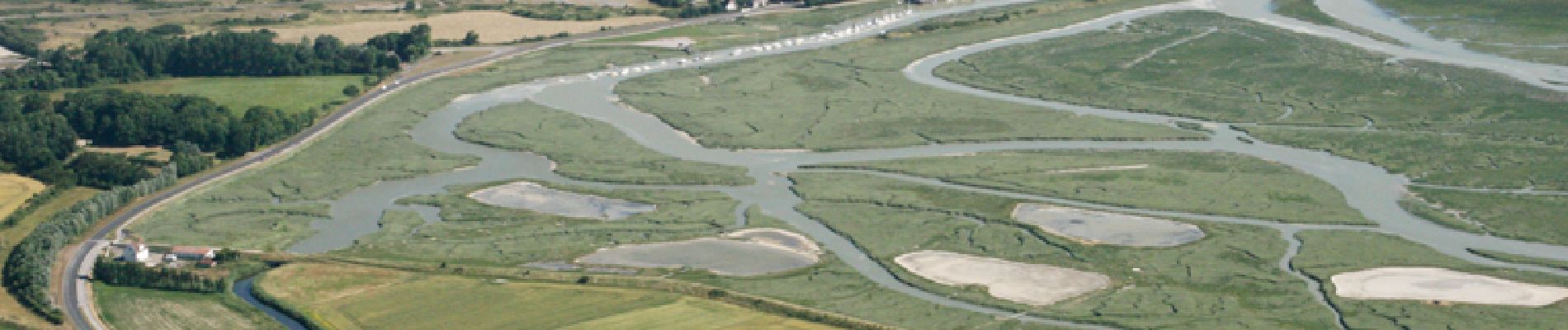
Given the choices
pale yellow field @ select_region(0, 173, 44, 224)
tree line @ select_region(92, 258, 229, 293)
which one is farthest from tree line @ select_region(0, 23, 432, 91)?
tree line @ select_region(92, 258, 229, 293)

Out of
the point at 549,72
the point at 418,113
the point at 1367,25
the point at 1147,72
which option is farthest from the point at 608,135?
the point at 1367,25

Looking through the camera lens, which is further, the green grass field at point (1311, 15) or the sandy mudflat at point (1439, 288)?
the green grass field at point (1311, 15)

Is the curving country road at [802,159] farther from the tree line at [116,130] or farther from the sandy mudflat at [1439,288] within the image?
the sandy mudflat at [1439,288]

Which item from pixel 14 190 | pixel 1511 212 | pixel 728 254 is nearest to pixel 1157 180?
pixel 1511 212

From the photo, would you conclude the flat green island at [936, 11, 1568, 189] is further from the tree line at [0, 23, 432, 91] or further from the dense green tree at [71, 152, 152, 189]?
the dense green tree at [71, 152, 152, 189]

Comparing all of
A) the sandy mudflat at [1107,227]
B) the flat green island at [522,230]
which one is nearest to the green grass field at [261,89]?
the flat green island at [522,230]

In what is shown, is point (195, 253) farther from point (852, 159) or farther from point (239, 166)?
point (852, 159)

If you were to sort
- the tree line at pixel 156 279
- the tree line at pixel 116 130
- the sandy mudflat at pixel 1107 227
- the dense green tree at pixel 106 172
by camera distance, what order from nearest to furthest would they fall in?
the tree line at pixel 156 279 < the sandy mudflat at pixel 1107 227 < the dense green tree at pixel 106 172 < the tree line at pixel 116 130

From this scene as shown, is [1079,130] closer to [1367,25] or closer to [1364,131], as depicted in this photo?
[1364,131]
